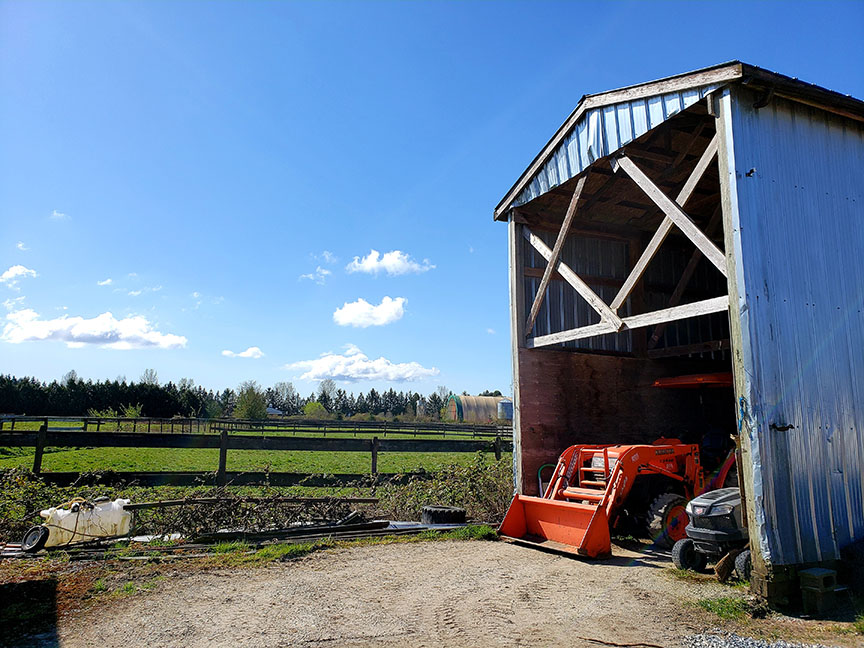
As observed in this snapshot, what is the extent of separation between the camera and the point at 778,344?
6090 millimetres

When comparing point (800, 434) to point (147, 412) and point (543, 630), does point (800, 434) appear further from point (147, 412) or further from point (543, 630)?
point (147, 412)

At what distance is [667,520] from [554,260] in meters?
4.25

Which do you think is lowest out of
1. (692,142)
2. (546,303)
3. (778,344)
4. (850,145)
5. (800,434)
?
(800,434)

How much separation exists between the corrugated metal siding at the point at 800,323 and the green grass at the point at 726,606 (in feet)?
1.69

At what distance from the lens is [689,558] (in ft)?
22.7

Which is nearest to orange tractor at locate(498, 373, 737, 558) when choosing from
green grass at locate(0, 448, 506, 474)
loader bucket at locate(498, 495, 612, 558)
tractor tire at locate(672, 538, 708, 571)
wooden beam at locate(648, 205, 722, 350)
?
loader bucket at locate(498, 495, 612, 558)

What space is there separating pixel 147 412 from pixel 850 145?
52.2m

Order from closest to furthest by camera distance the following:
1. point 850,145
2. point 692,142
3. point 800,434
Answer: point 800,434, point 850,145, point 692,142

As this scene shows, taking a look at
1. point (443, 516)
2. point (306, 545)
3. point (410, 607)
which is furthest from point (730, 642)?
point (443, 516)

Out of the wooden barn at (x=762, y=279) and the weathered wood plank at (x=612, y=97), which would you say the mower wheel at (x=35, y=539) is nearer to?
the wooden barn at (x=762, y=279)

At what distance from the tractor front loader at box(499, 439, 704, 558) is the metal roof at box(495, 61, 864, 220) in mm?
4280

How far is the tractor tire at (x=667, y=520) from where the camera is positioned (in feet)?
25.8

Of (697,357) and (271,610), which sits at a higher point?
(697,357)

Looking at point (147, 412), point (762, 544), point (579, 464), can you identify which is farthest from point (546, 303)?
point (147, 412)
